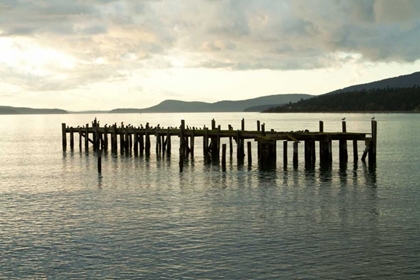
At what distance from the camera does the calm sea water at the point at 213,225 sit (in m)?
18.1

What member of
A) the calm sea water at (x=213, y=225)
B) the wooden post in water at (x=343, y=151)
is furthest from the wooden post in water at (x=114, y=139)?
the wooden post in water at (x=343, y=151)

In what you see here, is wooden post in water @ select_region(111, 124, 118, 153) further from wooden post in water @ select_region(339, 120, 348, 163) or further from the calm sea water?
wooden post in water @ select_region(339, 120, 348, 163)

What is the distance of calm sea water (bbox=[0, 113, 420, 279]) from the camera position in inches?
711

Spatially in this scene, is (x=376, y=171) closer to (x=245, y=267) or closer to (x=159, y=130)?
(x=159, y=130)

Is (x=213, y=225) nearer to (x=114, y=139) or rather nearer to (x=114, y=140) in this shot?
(x=114, y=139)

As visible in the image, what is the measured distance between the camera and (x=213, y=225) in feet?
77.4

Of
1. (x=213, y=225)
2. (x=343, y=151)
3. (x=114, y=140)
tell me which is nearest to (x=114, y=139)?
(x=114, y=140)

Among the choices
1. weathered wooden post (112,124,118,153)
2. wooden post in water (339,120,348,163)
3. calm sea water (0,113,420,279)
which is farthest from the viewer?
weathered wooden post (112,124,118,153)

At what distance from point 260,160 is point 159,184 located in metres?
11.3

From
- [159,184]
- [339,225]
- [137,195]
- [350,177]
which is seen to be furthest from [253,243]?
[350,177]

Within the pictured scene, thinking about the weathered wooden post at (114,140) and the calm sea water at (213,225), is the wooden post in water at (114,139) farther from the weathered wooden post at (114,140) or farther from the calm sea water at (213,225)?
the calm sea water at (213,225)

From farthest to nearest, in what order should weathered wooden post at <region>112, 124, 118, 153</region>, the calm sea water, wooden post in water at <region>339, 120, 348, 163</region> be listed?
weathered wooden post at <region>112, 124, 118, 153</region> → wooden post in water at <region>339, 120, 348, 163</region> → the calm sea water

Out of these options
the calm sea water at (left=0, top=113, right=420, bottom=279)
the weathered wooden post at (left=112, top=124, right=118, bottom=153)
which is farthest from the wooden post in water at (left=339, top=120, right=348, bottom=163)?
the weathered wooden post at (left=112, top=124, right=118, bottom=153)

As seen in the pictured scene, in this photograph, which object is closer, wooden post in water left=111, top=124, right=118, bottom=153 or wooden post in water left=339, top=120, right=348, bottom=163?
wooden post in water left=339, top=120, right=348, bottom=163
